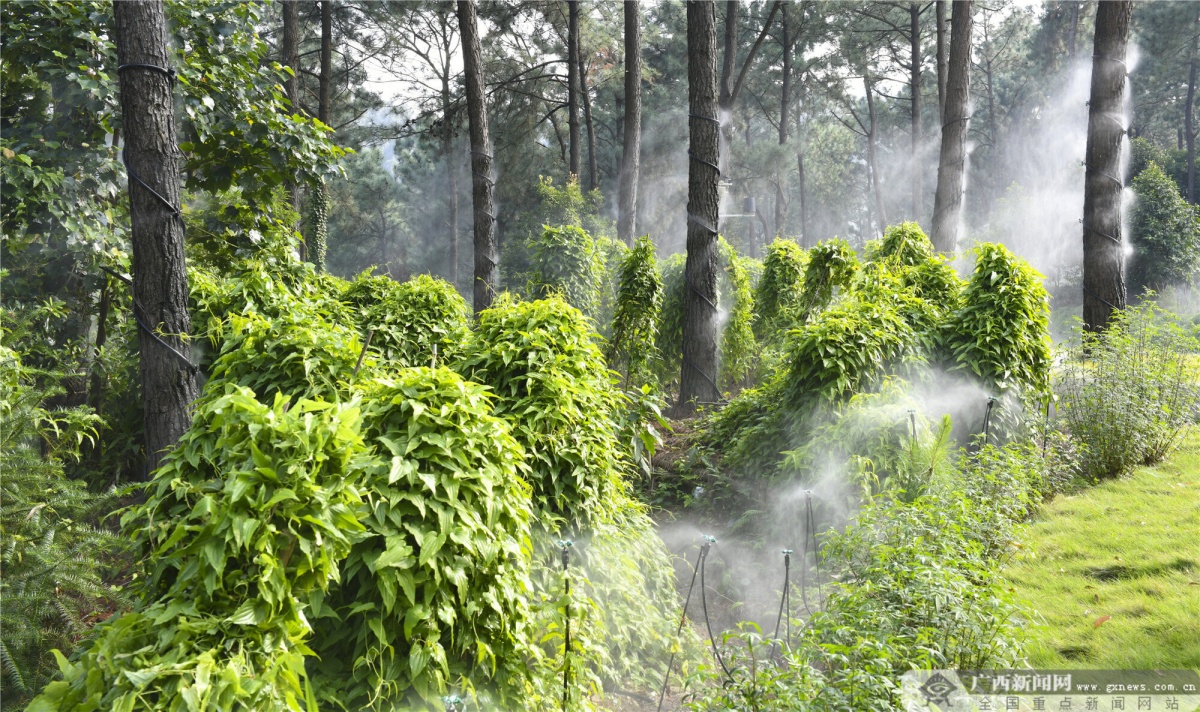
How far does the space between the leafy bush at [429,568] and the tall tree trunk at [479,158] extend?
612 centimetres

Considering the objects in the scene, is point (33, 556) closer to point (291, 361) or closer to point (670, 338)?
point (291, 361)

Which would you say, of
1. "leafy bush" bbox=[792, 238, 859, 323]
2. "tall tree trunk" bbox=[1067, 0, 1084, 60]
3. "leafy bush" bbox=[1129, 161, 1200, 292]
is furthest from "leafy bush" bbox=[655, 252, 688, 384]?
"tall tree trunk" bbox=[1067, 0, 1084, 60]

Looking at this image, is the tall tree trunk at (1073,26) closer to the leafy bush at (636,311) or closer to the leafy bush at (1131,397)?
the leafy bush at (1131,397)

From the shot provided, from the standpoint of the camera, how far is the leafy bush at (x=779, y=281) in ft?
26.3

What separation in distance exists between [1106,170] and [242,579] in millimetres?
7769

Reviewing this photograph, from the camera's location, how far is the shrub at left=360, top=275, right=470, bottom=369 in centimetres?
480

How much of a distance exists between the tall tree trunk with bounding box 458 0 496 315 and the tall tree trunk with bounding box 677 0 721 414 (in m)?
2.55

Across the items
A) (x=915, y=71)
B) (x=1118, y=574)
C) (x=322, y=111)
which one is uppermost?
(x=915, y=71)

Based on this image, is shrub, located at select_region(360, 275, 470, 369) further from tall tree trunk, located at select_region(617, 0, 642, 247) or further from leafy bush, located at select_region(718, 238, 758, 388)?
tall tree trunk, located at select_region(617, 0, 642, 247)

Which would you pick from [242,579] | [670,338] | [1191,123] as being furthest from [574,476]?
[1191,123]

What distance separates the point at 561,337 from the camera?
11.3 feet

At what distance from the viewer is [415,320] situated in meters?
5.05

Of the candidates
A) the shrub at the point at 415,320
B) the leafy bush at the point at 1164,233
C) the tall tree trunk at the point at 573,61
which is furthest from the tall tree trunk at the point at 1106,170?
the leafy bush at the point at 1164,233

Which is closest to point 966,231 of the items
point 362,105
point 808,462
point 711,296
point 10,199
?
point 362,105
